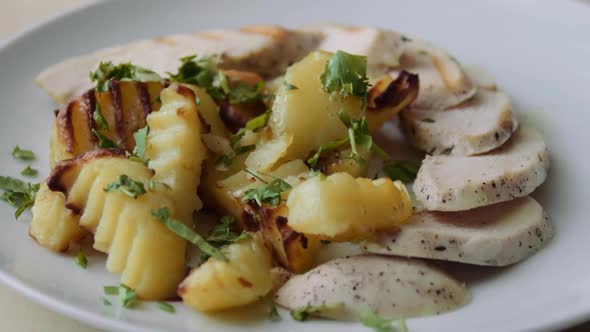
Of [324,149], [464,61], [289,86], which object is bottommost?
[464,61]

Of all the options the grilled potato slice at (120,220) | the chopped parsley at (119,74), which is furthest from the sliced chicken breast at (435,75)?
the grilled potato slice at (120,220)

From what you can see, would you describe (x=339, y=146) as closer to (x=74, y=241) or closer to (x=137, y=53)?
(x=74, y=241)

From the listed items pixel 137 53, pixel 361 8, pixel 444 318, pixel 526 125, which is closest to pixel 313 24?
pixel 361 8

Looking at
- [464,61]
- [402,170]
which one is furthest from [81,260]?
[464,61]

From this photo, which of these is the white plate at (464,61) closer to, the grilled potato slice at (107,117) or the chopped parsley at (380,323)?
the chopped parsley at (380,323)

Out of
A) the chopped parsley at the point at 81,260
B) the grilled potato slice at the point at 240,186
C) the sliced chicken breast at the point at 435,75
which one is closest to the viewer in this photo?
the chopped parsley at the point at 81,260

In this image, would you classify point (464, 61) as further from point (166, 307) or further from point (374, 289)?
point (166, 307)
